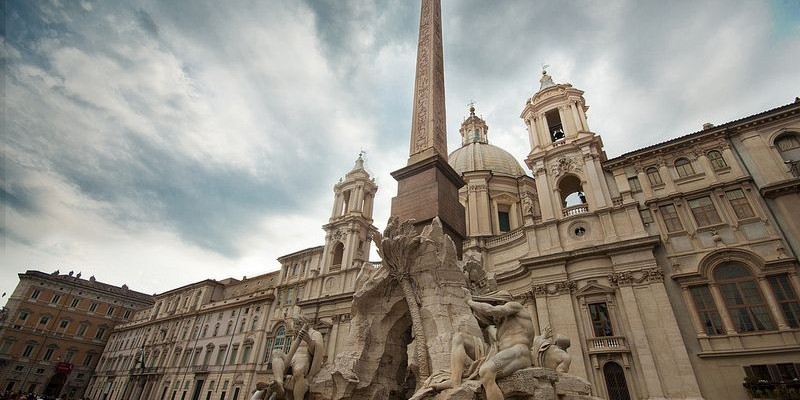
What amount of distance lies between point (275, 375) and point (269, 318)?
95.5 ft

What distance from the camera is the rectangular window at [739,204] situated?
17472mm

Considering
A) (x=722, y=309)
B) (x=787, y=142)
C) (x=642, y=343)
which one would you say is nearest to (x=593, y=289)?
(x=642, y=343)

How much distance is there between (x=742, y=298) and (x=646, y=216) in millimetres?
5290

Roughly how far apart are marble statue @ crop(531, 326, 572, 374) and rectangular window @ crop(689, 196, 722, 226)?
1699 centimetres

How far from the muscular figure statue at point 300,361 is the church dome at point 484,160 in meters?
27.7

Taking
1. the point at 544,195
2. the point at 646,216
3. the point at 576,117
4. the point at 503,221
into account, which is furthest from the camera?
the point at 503,221

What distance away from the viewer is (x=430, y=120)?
38.4 feet

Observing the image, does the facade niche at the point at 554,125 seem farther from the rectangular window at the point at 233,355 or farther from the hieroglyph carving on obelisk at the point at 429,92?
the rectangular window at the point at 233,355

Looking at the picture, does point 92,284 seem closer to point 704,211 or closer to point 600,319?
point 600,319

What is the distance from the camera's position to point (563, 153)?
963 inches

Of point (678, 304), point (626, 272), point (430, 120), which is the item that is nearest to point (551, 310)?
point (626, 272)

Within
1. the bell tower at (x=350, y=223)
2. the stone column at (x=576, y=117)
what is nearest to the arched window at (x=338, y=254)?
the bell tower at (x=350, y=223)

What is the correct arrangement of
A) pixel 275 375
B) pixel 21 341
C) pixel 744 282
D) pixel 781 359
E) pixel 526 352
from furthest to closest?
pixel 21 341 < pixel 744 282 < pixel 781 359 < pixel 275 375 < pixel 526 352

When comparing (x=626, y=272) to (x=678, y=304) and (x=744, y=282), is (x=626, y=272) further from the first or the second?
(x=744, y=282)
